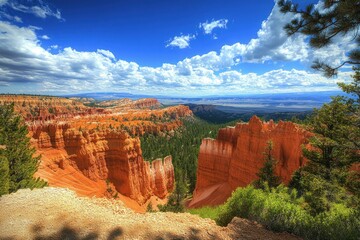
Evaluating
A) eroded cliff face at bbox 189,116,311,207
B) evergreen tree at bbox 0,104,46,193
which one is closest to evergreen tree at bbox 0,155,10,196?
evergreen tree at bbox 0,104,46,193

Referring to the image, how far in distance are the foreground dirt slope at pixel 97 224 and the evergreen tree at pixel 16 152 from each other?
7541mm

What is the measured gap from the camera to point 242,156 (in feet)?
99.9

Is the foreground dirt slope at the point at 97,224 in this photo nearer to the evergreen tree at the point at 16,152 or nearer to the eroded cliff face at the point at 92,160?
the evergreen tree at the point at 16,152

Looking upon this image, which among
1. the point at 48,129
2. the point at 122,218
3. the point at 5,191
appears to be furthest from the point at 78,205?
the point at 48,129

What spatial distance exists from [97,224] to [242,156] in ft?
81.7

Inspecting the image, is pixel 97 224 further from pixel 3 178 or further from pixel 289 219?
pixel 3 178

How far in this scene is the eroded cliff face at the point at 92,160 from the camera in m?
27.8

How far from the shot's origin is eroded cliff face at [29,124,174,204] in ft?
91.2

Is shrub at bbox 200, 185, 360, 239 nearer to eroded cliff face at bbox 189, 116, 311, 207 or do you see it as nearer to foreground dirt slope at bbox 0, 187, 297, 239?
foreground dirt slope at bbox 0, 187, 297, 239

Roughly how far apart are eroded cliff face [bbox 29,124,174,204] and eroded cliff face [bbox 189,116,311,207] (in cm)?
915

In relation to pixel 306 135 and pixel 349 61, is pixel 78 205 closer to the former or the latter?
pixel 349 61

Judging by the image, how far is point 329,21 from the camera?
23.2 feet

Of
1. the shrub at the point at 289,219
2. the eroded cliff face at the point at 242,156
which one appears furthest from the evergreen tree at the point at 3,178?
the eroded cliff face at the point at 242,156

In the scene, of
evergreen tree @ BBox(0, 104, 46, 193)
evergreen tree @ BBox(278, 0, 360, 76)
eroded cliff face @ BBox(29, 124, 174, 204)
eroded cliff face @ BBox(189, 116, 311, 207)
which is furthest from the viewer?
eroded cliff face @ BBox(29, 124, 174, 204)
